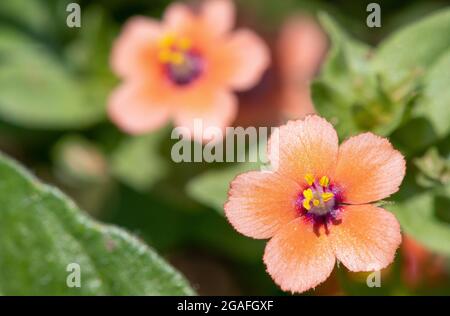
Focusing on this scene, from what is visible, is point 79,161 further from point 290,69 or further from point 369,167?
point 369,167

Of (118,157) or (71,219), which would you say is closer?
(71,219)

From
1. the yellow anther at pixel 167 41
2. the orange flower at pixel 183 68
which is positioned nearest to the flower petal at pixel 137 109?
Result: the orange flower at pixel 183 68

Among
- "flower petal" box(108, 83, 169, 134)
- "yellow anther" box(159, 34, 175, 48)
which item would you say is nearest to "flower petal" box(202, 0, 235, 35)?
"yellow anther" box(159, 34, 175, 48)

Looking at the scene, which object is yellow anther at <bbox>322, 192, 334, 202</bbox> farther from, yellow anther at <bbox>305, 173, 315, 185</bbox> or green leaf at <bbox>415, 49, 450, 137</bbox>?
green leaf at <bbox>415, 49, 450, 137</bbox>
